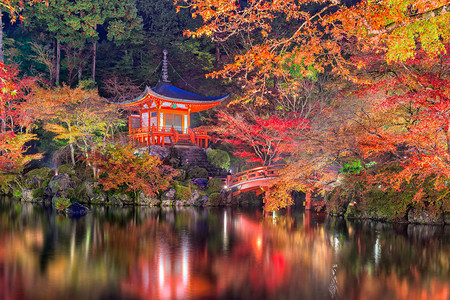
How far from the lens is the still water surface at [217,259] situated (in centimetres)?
694

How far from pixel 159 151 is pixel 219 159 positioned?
11.6 ft

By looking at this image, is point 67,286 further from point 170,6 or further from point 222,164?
point 170,6

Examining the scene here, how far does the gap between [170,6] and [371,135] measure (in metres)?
29.2

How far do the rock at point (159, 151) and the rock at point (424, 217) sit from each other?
1268cm

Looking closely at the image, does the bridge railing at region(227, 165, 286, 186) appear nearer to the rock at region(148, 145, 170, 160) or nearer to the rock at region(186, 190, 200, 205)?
the rock at region(186, 190, 200, 205)

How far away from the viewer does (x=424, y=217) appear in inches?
547

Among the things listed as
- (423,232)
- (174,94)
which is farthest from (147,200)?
(423,232)

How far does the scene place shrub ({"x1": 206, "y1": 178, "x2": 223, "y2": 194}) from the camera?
19.2 meters

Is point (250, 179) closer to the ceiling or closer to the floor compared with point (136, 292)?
closer to the ceiling

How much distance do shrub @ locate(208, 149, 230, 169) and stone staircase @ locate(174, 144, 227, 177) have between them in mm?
287

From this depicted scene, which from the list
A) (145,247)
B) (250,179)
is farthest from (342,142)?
(145,247)

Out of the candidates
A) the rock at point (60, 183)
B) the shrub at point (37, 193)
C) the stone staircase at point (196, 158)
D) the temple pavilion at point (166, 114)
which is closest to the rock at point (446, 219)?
the stone staircase at point (196, 158)

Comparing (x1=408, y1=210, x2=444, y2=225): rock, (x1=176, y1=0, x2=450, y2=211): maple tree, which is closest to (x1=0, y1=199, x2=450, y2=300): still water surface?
(x1=408, y1=210, x2=444, y2=225): rock

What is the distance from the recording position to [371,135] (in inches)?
460
